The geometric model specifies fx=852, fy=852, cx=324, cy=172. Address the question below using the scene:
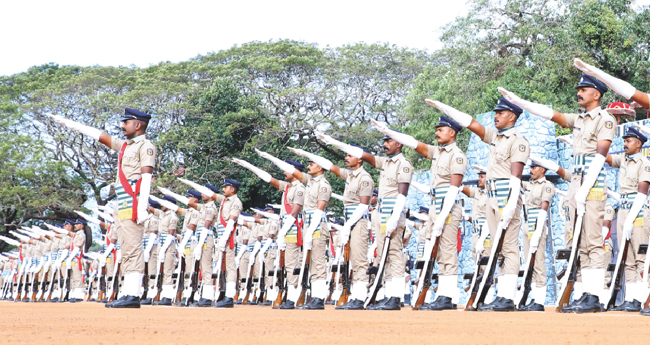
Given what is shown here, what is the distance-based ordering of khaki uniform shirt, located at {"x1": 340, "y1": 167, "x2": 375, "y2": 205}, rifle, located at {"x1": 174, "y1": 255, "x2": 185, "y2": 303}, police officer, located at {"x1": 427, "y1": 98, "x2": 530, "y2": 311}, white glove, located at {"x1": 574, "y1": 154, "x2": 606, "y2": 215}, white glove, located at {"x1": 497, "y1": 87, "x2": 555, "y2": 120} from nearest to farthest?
white glove, located at {"x1": 574, "y1": 154, "x2": 606, "y2": 215}
white glove, located at {"x1": 497, "y1": 87, "x2": 555, "y2": 120}
police officer, located at {"x1": 427, "y1": 98, "x2": 530, "y2": 311}
khaki uniform shirt, located at {"x1": 340, "y1": 167, "x2": 375, "y2": 205}
rifle, located at {"x1": 174, "y1": 255, "x2": 185, "y2": 303}

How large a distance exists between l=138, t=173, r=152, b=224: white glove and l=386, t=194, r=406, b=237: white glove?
2.47 meters

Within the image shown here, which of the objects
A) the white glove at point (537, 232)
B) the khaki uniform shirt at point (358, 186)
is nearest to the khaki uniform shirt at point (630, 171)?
the white glove at point (537, 232)

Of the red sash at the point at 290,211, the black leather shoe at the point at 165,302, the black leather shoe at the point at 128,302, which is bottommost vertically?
the black leather shoe at the point at 128,302

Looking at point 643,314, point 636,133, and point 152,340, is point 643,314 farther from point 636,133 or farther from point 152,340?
point 152,340

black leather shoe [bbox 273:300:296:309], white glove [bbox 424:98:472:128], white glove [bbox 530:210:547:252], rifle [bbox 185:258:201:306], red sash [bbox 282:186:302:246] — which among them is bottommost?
black leather shoe [bbox 273:300:296:309]

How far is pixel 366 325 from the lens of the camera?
5.51 metres

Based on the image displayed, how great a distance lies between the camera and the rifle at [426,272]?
8.46 meters

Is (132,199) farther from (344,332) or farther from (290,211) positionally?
(344,332)

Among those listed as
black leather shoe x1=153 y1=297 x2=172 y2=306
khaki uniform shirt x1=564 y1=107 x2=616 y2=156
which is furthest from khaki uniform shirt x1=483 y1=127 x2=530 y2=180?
black leather shoe x1=153 y1=297 x2=172 y2=306

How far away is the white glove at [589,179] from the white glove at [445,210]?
1.59m

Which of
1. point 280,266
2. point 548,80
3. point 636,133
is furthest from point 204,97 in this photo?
point 636,133

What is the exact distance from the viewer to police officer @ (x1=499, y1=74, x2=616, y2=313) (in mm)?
7047

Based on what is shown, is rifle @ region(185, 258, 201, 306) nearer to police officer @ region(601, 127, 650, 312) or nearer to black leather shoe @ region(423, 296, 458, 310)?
black leather shoe @ region(423, 296, 458, 310)

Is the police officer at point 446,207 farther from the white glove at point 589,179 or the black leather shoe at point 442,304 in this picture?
the white glove at point 589,179
